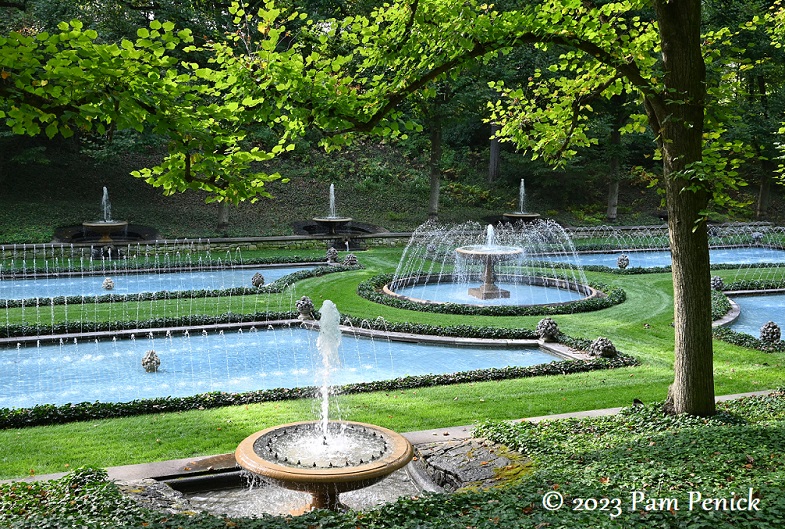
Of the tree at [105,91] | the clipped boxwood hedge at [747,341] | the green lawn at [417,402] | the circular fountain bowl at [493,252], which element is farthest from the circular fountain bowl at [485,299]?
the tree at [105,91]

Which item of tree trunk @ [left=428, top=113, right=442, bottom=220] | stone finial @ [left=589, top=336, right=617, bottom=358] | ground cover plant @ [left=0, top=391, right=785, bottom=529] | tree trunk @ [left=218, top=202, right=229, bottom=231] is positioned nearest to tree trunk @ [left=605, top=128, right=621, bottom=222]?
tree trunk @ [left=428, top=113, right=442, bottom=220]

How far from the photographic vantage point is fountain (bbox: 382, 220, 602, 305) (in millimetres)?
19281

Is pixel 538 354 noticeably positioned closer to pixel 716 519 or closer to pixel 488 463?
pixel 488 463

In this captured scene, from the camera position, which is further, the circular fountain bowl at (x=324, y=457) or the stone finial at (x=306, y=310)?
the stone finial at (x=306, y=310)

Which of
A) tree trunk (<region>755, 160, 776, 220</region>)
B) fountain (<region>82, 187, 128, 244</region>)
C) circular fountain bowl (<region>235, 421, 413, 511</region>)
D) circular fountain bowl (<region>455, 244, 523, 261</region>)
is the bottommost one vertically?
circular fountain bowl (<region>235, 421, 413, 511</region>)

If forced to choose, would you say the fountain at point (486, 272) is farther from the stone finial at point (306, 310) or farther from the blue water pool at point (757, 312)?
the blue water pool at point (757, 312)

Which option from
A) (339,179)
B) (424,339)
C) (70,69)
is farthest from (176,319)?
(339,179)

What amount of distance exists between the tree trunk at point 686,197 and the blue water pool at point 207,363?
4910 millimetres

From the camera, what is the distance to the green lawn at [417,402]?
27.6ft

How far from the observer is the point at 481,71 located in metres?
29.9

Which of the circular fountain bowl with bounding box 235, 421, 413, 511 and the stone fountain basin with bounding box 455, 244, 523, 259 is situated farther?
the stone fountain basin with bounding box 455, 244, 523, 259

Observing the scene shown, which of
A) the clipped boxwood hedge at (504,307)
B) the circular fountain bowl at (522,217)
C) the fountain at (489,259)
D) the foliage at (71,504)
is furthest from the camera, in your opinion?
the circular fountain bowl at (522,217)

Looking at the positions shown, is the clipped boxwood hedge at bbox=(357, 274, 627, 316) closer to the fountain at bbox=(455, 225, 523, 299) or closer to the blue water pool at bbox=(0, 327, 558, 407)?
the fountain at bbox=(455, 225, 523, 299)

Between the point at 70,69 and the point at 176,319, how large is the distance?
10.8 metres
